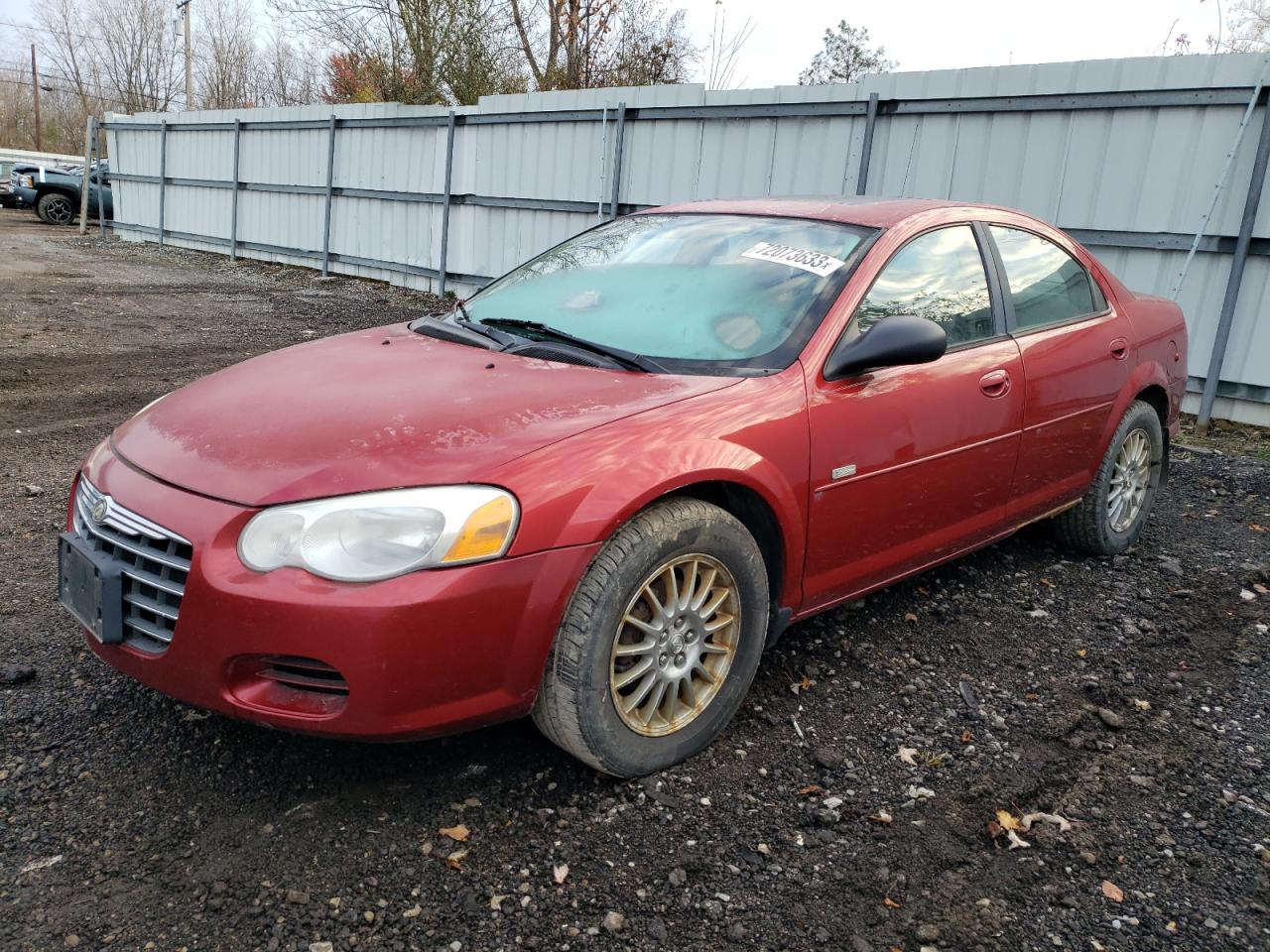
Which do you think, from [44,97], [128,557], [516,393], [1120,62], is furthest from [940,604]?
[44,97]

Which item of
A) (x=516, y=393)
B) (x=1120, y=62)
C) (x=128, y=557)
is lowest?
A: (x=128, y=557)

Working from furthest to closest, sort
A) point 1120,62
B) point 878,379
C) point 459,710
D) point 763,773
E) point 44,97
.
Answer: point 44,97 → point 1120,62 → point 878,379 → point 763,773 → point 459,710

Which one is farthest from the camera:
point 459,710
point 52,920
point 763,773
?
point 763,773

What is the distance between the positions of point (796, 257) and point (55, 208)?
1139 inches

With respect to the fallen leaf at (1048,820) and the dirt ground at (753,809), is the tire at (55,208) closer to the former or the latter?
the dirt ground at (753,809)

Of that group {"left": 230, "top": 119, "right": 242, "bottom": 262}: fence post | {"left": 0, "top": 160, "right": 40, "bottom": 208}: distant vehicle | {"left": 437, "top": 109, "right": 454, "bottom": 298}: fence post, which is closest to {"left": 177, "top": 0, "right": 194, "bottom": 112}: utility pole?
{"left": 0, "top": 160, "right": 40, "bottom": 208}: distant vehicle

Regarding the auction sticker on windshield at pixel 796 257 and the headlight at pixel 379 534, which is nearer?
the headlight at pixel 379 534

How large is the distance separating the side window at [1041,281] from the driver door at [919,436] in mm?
173

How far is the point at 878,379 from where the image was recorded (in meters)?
3.12

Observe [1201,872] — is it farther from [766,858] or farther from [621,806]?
[621,806]

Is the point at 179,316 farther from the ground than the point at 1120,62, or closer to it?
closer to it

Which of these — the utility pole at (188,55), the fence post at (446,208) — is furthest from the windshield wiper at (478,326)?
the utility pole at (188,55)

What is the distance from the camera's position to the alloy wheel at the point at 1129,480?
4.48 meters

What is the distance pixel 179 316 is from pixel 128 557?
1024cm
